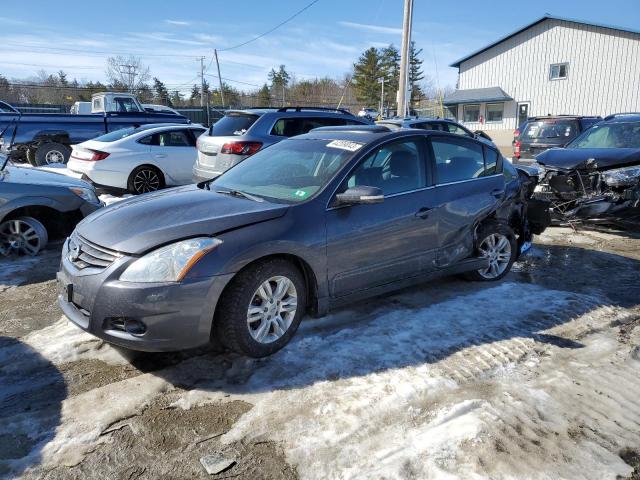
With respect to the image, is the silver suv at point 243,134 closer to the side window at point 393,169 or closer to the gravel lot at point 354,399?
the side window at point 393,169

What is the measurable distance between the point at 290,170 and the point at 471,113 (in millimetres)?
33762

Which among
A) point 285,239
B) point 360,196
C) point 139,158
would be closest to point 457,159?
point 360,196

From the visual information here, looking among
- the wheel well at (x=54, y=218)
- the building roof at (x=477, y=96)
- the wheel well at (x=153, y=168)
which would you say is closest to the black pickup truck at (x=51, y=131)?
the wheel well at (x=153, y=168)

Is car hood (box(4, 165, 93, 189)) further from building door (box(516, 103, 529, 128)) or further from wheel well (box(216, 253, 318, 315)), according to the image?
building door (box(516, 103, 529, 128))

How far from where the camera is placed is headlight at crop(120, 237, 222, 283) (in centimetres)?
311

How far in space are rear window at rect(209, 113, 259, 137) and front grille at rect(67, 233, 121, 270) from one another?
17.3 ft

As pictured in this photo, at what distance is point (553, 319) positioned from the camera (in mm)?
4406

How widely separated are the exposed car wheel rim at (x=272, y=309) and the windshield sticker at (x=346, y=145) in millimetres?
1328

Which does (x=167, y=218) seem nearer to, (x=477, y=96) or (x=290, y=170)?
(x=290, y=170)

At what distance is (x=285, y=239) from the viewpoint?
11.5 feet

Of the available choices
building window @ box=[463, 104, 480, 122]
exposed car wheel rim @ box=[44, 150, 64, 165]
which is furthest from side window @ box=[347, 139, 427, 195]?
building window @ box=[463, 104, 480, 122]

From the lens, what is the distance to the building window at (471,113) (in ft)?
114

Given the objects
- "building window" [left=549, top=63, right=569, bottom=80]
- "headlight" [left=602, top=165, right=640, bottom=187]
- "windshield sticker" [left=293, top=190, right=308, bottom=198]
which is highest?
"building window" [left=549, top=63, right=569, bottom=80]

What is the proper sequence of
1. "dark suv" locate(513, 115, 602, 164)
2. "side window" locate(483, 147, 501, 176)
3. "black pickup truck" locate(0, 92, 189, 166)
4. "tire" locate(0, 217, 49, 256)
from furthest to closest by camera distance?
"dark suv" locate(513, 115, 602, 164)
"black pickup truck" locate(0, 92, 189, 166)
"tire" locate(0, 217, 49, 256)
"side window" locate(483, 147, 501, 176)
